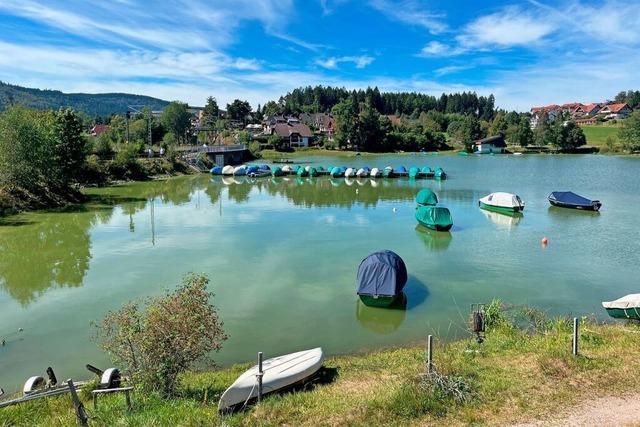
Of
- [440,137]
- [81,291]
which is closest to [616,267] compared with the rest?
[81,291]

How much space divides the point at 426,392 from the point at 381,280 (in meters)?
9.19

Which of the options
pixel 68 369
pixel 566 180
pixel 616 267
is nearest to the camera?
pixel 68 369

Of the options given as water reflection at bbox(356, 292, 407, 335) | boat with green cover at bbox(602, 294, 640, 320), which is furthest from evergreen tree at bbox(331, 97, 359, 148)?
boat with green cover at bbox(602, 294, 640, 320)

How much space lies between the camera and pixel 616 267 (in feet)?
83.9

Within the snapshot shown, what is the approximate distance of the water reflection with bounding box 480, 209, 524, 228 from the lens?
38.1m

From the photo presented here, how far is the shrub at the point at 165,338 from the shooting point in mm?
10617

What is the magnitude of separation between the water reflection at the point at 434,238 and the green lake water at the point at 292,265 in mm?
133

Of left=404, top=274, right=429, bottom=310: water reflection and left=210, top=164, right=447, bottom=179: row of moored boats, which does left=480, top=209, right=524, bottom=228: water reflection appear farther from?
left=210, top=164, right=447, bottom=179: row of moored boats

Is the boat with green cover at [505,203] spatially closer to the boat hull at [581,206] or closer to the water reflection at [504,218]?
the water reflection at [504,218]

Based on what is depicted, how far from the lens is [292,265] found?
2677cm

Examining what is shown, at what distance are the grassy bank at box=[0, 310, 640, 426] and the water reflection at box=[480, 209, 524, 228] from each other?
23902 millimetres

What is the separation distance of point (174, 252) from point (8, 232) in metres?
15.1

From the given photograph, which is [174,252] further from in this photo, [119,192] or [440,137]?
[440,137]

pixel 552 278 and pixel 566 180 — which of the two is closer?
pixel 552 278
